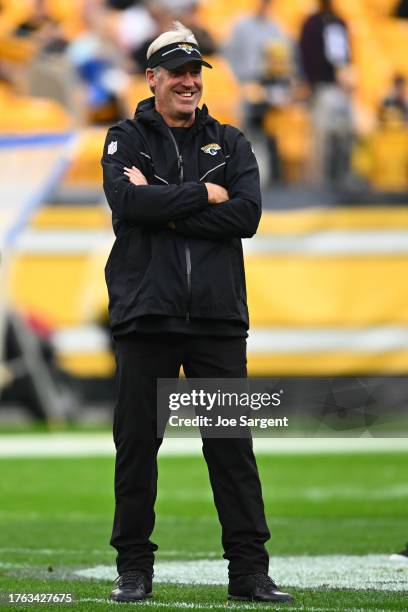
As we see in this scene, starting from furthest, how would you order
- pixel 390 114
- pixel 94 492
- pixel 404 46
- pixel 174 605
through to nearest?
pixel 404 46 → pixel 390 114 → pixel 94 492 → pixel 174 605

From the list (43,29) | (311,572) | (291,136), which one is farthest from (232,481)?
(43,29)

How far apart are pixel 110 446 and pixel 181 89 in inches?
Answer: 374

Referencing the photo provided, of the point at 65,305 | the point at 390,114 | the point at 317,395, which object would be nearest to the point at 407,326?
the point at 390,114

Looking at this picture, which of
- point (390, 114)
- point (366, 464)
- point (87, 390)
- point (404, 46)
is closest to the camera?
point (366, 464)

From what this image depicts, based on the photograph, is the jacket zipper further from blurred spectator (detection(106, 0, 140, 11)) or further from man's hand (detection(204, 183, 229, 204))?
blurred spectator (detection(106, 0, 140, 11))

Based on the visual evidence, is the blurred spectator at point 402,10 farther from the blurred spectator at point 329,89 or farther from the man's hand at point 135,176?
the man's hand at point 135,176

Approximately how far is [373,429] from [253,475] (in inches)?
18.9

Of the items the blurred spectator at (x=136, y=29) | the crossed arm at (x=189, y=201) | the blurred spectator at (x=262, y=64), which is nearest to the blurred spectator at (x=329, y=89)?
the blurred spectator at (x=262, y=64)

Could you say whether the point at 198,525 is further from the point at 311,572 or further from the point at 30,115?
the point at 30,115

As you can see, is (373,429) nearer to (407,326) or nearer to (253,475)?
(253,475)

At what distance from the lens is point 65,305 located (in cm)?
1659

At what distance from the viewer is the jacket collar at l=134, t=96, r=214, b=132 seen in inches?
217

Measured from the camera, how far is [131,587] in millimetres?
5410

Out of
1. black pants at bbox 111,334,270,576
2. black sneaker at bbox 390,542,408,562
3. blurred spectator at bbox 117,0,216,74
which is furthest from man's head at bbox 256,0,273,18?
black pants at bbox 111,334,270,576
